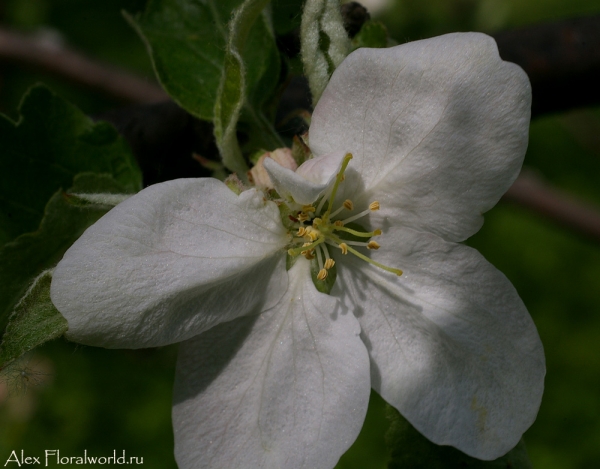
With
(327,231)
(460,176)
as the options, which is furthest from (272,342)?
(460,176)

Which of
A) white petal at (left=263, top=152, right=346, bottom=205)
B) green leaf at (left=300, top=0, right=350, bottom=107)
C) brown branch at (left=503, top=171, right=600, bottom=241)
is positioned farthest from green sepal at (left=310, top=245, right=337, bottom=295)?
brown branch at (left=503, top=171, right=600, bottom=241)

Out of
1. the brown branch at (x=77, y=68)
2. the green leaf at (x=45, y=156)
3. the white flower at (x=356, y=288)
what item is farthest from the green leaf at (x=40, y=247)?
the brown branch at (x=77, y=68)

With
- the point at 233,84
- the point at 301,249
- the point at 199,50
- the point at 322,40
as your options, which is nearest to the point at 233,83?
→ the point at 233,84

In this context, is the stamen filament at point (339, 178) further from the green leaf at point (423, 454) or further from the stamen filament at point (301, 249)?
the green leaf at point (423, 454)

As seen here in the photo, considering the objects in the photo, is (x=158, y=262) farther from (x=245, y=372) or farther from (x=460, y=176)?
(x=460, y=176)

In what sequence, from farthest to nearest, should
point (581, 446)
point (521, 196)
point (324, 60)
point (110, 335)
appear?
1. point (581, 446)
2. point (521, 196)
3. point (324, 60)
4. point (110, 335)

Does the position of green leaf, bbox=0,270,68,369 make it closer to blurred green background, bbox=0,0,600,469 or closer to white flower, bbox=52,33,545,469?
white flower, bbox=52,33,545,469
